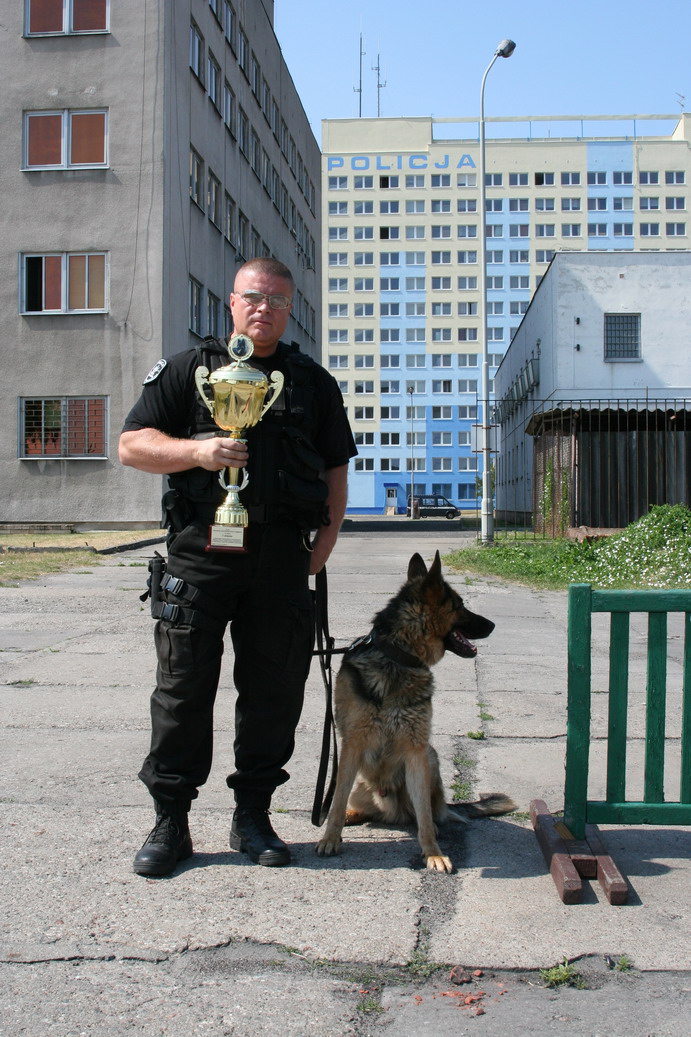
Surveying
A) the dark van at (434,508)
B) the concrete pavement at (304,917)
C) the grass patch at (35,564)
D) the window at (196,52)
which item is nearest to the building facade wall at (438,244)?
the dark van at (434,508)

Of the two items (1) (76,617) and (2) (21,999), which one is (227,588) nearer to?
(2) (21,999)

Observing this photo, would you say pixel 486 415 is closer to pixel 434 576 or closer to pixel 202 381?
pixel 434 576

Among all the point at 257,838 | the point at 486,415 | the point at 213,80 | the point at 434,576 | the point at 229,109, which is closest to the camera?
the point at 257,838

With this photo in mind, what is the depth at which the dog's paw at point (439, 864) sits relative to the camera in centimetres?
371

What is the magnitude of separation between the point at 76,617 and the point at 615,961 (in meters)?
8.94

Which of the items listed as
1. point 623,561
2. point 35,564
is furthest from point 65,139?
point 623,561

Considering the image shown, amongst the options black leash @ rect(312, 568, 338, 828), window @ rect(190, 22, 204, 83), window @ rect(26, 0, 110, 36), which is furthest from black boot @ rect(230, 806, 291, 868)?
window @ rect(190, 22, 204, 83)

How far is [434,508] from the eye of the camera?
64688mm

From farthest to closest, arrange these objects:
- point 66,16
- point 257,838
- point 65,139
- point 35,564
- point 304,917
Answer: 1. point 66,16
2. point 65,139
3. point 35,564
4. point 257,838
5. point 304,917

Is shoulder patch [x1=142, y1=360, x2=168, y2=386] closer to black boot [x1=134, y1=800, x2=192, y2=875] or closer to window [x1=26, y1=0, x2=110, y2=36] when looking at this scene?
black boot [x1=134, y1=800, x2=192, y2=875]

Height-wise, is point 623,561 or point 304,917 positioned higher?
point 623,561

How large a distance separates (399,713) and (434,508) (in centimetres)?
6105

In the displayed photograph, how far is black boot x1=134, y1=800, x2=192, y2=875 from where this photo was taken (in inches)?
142

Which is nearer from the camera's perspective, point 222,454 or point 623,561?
point 222,454
